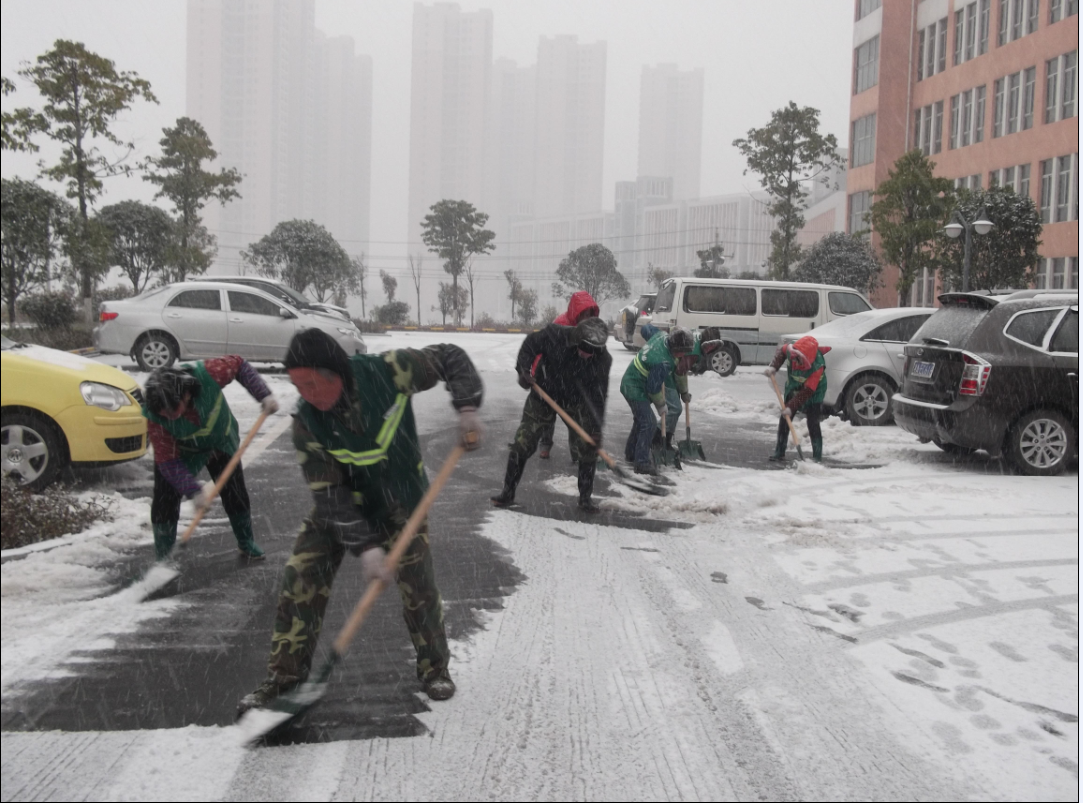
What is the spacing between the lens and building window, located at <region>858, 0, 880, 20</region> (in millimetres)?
36250

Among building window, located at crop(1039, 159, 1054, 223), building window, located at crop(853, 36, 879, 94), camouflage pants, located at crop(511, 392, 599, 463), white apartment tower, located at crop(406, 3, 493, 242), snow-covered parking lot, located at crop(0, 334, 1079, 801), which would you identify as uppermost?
white apartment tower, located at crop(406, 3, 493, 242)

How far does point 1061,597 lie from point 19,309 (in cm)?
1627

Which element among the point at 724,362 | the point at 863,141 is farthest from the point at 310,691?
the point at 863,141

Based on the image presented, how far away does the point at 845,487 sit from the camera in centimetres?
788

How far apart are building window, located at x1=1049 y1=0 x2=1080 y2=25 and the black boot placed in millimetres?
14427

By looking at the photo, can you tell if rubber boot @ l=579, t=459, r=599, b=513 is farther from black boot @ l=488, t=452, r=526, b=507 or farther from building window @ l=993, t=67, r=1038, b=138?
building window @ l=993, t=67, r=1038, b=138

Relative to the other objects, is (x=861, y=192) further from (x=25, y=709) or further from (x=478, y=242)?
(x=25, y=709)

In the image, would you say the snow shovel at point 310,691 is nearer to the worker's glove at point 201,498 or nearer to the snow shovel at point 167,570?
the worker's glove at point 201,498

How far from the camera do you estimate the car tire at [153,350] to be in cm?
1483

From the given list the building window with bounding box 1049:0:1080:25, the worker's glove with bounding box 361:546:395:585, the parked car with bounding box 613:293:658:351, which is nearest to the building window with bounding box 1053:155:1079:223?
the building window with bounding box 1049:0:1080:25

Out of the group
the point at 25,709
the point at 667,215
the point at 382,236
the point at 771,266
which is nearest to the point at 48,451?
the point at 25,709

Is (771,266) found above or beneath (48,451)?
above

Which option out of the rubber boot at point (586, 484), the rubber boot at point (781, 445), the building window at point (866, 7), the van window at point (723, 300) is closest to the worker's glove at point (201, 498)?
the rubber boot at point (586, 484)

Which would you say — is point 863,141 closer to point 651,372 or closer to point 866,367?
point 866,367
